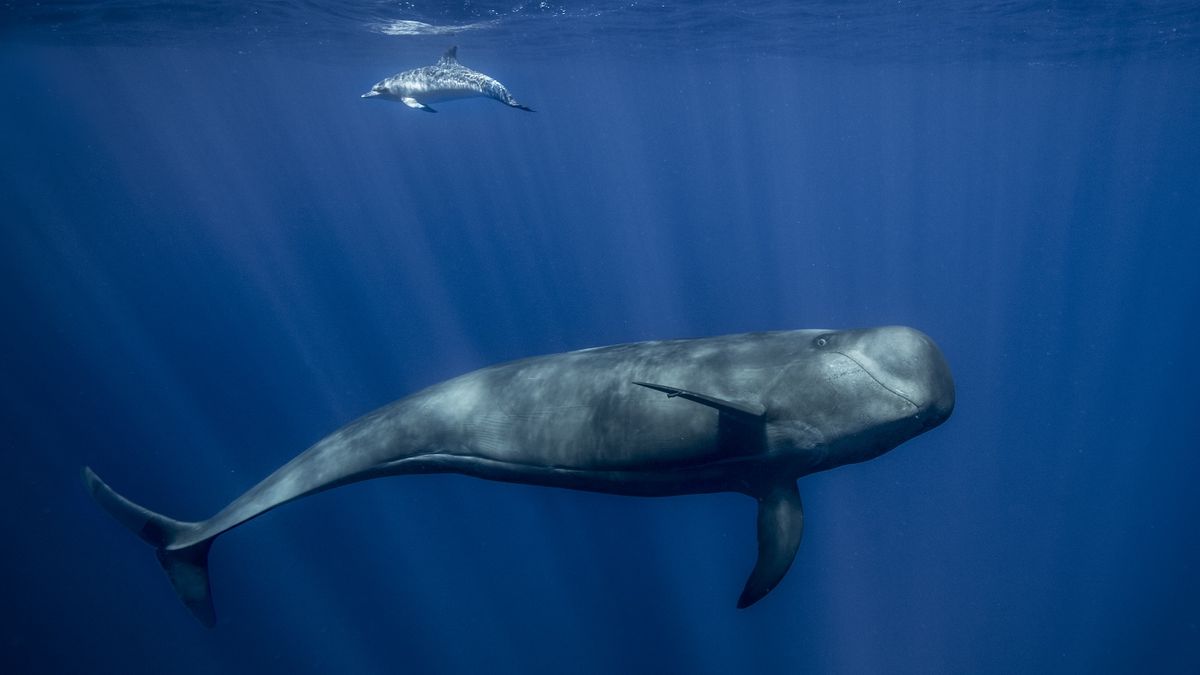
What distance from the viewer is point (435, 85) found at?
57.0 feet

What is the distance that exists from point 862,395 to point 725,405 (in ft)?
→ 3.48

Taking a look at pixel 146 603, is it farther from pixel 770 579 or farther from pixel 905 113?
pixel 905 113

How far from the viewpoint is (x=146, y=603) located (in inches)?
703

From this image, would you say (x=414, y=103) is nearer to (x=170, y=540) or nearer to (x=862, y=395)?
(x=170, y=540)

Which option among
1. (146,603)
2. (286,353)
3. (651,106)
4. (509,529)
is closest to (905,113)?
(651,106)

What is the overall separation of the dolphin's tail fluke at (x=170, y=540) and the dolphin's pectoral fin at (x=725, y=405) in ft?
17.2

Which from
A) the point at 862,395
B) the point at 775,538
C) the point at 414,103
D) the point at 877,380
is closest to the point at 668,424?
the point at 775,538

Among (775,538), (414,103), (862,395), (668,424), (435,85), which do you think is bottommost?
(775,538)

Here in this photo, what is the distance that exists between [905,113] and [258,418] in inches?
2567

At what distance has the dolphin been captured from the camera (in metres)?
16.6

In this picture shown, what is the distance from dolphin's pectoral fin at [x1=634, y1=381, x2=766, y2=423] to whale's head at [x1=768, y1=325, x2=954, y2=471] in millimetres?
261

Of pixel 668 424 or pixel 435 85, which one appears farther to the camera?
pixel 435 85

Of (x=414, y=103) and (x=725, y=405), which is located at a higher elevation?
(x=414, y=103)

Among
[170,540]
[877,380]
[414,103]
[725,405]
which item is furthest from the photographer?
[414,103]
